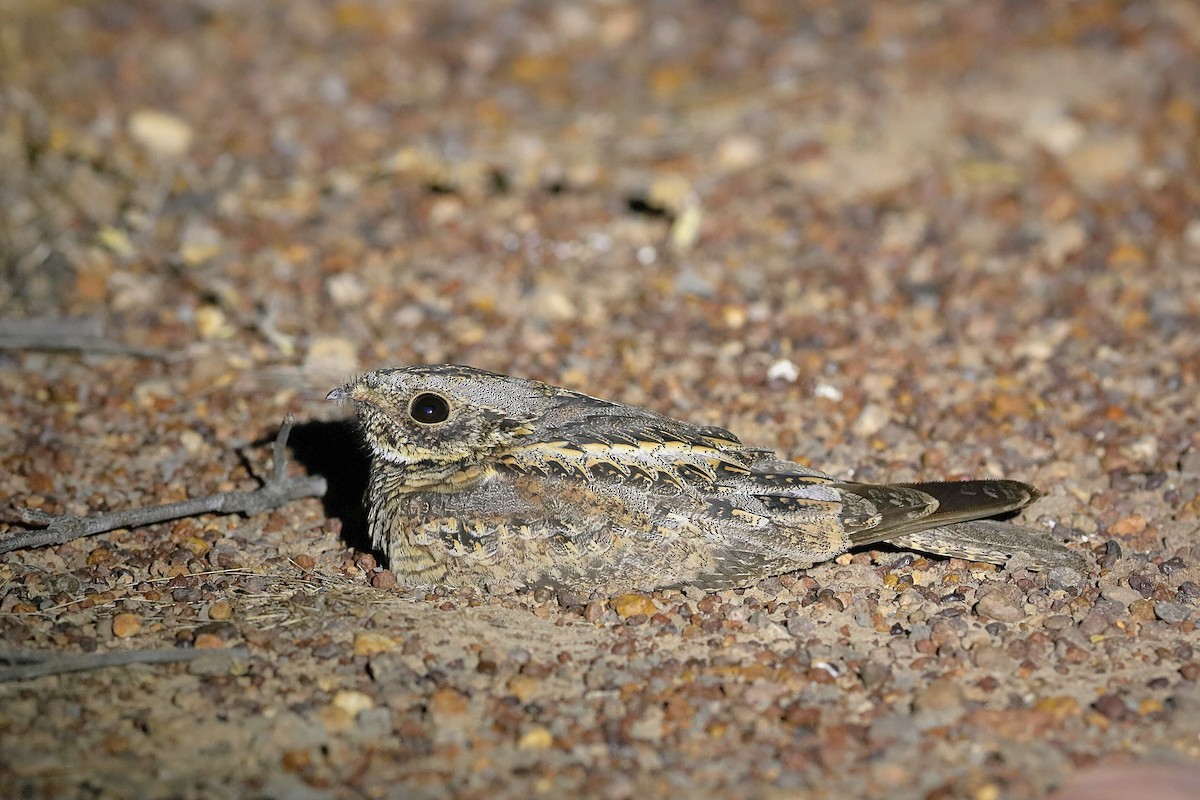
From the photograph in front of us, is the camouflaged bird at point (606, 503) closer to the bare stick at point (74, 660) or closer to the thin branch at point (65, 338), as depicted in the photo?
the bare stick at point (74, 660)

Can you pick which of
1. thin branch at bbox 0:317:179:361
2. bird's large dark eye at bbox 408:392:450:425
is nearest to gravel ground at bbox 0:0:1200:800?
thin branch at bbox 0:317:179:361

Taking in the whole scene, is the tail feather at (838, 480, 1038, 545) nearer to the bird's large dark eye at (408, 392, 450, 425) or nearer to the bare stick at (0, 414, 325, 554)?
the bird's large dark eye at (408, 392, 450, 425)

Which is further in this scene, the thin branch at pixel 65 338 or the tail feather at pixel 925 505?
the thin branch at pixel 65 338

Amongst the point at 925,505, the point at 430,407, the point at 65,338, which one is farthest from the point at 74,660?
the point at 925,505

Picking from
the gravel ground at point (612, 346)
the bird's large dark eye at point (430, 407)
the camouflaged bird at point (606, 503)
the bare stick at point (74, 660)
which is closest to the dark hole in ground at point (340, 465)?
the gravel ground at point (612, 346)

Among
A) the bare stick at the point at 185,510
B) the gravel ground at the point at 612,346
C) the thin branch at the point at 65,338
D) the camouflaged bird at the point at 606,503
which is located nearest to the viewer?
the gravel ground at the point at 612,346

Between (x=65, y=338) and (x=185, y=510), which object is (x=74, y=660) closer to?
(x=185, y=510)

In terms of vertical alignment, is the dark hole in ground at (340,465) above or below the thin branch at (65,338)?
below
